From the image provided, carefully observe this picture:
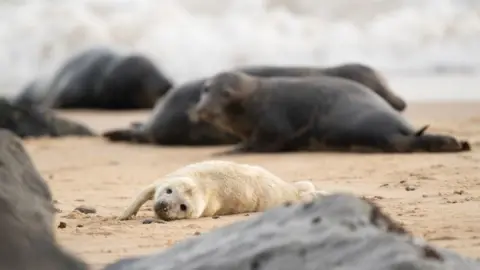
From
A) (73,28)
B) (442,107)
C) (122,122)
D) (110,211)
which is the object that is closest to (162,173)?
(110,211)

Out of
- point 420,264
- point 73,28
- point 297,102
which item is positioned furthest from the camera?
point 73,28

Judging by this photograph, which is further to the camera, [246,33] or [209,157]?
[246,33]

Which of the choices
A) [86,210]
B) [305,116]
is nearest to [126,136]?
[305,116]

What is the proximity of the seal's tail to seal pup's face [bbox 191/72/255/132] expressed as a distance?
3.50 ft

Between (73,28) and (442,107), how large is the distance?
9022mm

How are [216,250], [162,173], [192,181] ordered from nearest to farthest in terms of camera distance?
[216,250], [192,181], [162,173]

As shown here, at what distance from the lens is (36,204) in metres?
2.20

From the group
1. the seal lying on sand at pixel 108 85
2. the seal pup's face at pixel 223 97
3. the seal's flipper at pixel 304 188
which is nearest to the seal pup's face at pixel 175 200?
the seal's flipper at pixel 304 188

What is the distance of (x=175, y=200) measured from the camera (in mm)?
3752

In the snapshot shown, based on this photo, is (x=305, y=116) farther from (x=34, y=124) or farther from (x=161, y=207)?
(x=161, y=207)

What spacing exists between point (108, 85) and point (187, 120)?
494cm

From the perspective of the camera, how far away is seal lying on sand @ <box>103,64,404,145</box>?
855 cm

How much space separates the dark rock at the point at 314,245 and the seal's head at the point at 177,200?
5.43ft

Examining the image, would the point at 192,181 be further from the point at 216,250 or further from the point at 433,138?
the point at 433,138
